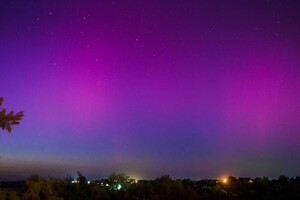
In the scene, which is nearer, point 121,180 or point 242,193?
point 242,193

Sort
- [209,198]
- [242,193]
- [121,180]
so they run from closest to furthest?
1. [209,198]
2. [242,193]
3. [121,180]

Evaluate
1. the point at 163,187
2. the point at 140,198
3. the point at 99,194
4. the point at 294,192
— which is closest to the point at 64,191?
the point at 99,194

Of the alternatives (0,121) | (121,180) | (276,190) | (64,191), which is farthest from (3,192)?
(276,190)

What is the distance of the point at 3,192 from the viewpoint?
9.95 m

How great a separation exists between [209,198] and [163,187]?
8.76ft

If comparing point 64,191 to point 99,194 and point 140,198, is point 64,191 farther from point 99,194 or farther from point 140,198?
point 140,198

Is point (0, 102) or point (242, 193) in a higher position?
point (0, 102)

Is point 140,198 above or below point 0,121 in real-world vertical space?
below

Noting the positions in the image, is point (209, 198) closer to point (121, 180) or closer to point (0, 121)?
point (121, 180)

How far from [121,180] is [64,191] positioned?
251 inches

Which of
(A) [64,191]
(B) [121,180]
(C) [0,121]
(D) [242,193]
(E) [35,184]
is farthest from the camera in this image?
(B) [121,180]

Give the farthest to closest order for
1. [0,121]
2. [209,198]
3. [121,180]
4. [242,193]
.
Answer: [121,180]
[242,193]
[209,198]
[0,121]

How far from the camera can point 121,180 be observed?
27.0 metres

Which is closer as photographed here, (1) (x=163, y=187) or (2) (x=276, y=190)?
(1) (x=163, y=187)
